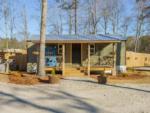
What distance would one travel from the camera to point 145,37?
198ft

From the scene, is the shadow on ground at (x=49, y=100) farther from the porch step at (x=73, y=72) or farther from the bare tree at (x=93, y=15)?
the bare tree at (x=93, y=15)

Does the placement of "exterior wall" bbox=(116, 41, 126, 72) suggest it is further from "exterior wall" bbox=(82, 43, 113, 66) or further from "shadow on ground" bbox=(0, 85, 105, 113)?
"shadow on ground" bbox=(0, 85, 105, 113)

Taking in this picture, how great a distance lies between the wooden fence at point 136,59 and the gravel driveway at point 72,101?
21197 mm

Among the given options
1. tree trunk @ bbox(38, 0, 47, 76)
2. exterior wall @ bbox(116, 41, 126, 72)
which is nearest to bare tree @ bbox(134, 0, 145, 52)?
exterior wall @ bbox(116, 41, 126, 72)

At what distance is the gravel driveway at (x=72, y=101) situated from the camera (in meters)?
10.8

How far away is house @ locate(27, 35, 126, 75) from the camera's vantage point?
26.3 m

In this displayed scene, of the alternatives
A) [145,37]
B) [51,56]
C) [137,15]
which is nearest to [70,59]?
[51,56]

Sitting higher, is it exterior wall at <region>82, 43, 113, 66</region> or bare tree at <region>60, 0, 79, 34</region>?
bare tree at <region>60, 0, 79, 34</region>

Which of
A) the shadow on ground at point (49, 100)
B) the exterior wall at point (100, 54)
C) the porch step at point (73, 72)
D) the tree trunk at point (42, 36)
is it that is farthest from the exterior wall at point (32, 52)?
the shadow on ground at point (49, 100)

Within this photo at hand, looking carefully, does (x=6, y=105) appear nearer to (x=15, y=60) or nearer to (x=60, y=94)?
(x=60, y=94)

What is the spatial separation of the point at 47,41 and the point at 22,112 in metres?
Result: 16.3

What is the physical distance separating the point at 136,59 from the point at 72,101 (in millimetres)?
31099

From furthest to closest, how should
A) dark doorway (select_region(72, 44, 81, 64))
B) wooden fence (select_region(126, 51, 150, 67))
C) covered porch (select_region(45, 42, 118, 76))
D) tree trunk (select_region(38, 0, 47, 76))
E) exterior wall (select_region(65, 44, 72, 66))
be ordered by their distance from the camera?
wooden fence (select_region(126, 51, 150, 67)), dark doorway (select_region(72, 44, 81, 64)), exterior wall (select_region(65, 44, 72, 66)), covered porch (select_region(45, 42, 118, 76)), tree trunk (select_region(38, 0, 47, 76))

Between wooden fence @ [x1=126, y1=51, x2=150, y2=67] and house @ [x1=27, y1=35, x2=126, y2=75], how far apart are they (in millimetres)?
8138
